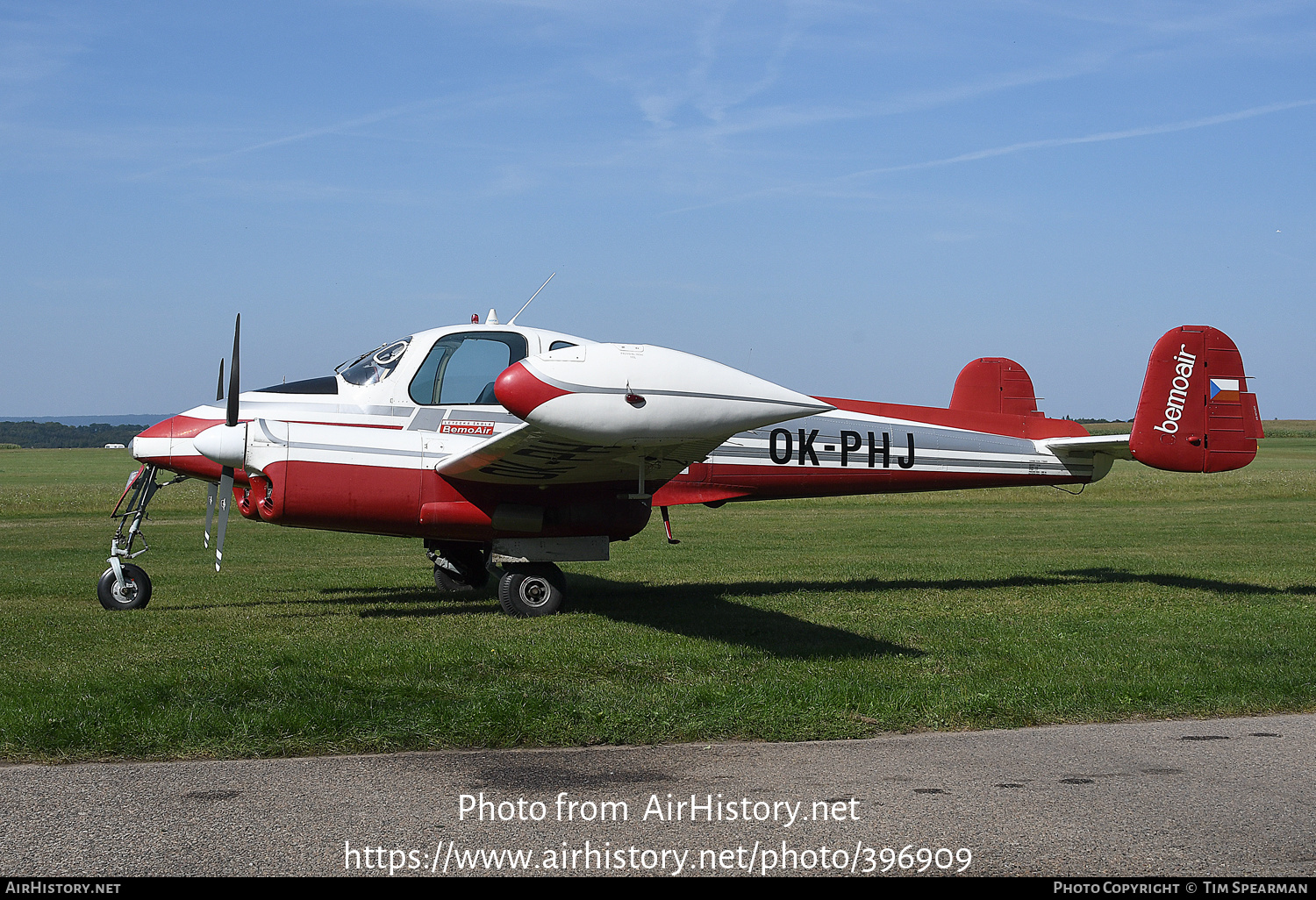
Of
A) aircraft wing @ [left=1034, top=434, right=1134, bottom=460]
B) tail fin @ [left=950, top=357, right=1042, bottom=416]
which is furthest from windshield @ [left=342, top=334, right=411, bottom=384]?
aircraft wing @ [left=1034, top=434, right=1134, bottom=460]

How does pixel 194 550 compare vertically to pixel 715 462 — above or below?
below

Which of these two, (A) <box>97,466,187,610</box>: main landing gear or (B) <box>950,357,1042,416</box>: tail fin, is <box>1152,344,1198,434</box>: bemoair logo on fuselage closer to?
(B) <box>950,357,1042,416</box>: tail fin

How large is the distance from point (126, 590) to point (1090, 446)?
438 inches

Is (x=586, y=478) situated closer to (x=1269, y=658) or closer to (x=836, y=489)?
(x=836, y=489)

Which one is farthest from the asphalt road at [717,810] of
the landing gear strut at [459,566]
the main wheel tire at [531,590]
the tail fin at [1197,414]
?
the landing gear strut at [459,566]

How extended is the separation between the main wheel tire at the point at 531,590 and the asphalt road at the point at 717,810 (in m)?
5.06

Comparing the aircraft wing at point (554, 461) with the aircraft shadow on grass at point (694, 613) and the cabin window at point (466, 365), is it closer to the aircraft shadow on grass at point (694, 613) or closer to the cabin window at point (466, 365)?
the cabin window at point (466, 365)

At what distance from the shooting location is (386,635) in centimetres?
952

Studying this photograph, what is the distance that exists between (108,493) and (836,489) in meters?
30.1

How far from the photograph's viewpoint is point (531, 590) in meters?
11.0

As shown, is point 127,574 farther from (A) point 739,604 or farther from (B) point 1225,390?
(B) point 1225,390

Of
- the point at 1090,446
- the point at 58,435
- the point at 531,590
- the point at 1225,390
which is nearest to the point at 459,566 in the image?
the point at 531,590

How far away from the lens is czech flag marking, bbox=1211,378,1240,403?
491 inches
